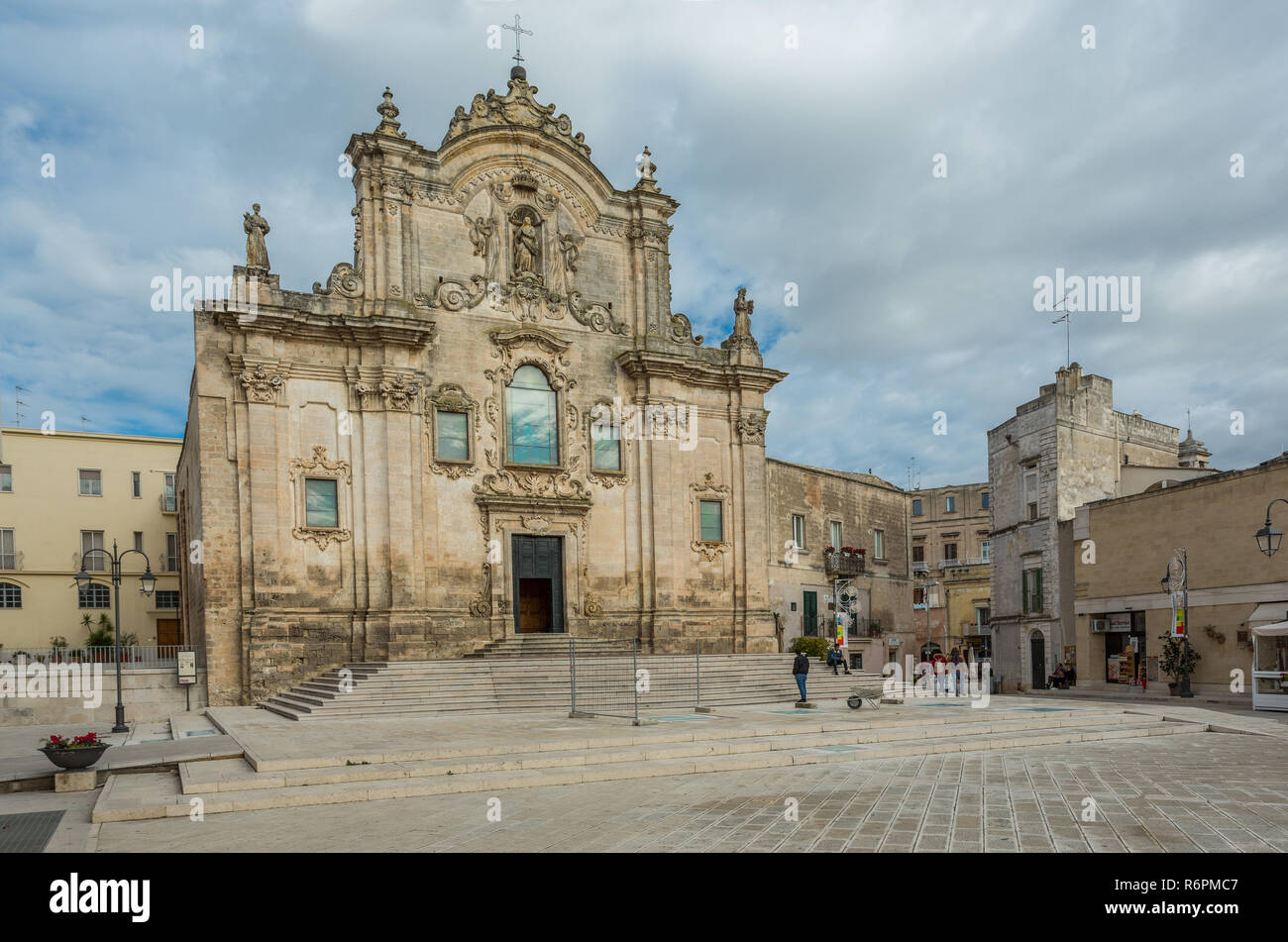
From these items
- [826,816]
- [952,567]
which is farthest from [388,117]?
[952,567]

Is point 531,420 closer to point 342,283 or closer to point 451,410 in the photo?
point 451,410

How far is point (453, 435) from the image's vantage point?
28.3m

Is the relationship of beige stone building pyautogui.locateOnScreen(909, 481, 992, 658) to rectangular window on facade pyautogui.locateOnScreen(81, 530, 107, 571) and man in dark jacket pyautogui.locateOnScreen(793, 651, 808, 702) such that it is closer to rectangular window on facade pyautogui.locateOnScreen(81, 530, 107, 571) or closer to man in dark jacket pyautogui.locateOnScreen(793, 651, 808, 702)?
man in dark jacket pyautogui.locateOnScreen(793, 651, 808, 702)

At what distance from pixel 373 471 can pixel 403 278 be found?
5.73m

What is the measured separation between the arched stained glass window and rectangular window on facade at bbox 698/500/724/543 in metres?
5.42

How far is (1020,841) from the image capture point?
8766 millimetres

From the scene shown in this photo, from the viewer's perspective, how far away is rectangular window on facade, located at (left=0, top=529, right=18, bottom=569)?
44.3 metres

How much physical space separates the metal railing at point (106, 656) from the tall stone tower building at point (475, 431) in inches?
51.3

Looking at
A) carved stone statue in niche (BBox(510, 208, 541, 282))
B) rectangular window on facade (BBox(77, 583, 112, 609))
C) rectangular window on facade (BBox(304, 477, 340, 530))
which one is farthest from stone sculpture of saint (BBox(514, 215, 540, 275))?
rectangular window on facade (BBox(77, 583, 112, 609))

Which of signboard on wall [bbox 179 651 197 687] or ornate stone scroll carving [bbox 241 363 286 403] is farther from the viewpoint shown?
ornate stone scroll carving [bbox 241 363 286 403]

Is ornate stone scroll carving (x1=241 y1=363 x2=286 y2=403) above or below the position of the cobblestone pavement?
above

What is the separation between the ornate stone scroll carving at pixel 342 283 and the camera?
27281 millimetres
